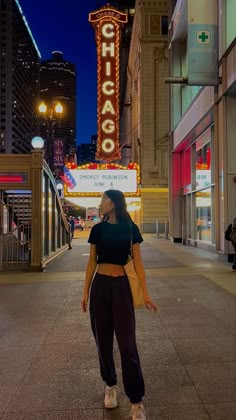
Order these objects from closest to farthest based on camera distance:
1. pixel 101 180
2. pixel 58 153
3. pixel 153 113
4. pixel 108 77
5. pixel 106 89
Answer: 1. pixel 101 180
2. pixel 58 153
3. pixel 108 77
4. pixel 106 89
5. pixel 153 113

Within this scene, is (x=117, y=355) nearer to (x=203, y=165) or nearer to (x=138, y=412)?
(x=138, y=412)

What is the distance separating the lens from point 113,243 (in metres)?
3.55

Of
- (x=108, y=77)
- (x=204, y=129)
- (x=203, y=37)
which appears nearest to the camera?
(x=203, y=37)

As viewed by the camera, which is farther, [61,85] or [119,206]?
[61,85]

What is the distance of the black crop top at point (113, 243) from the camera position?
11.6 ft

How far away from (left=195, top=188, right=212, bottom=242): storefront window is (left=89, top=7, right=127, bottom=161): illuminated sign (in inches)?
502

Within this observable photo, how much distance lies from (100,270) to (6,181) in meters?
9.01

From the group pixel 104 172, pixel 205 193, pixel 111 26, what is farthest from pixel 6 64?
pixel 205 193

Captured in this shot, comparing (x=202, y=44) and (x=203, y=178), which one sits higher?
(x=202, y=44)

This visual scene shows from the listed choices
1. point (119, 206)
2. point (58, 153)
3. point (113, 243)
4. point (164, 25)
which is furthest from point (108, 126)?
point (113, 243)

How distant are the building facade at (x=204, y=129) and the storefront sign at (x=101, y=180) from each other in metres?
4.12

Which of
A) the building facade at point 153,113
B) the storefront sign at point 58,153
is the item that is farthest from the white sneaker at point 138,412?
the building facade at point 153,113

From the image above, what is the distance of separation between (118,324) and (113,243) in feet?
2.18

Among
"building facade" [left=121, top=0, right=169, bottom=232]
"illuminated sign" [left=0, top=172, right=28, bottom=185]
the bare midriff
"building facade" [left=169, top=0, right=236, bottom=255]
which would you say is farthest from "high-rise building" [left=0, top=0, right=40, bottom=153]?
the bare midriff
